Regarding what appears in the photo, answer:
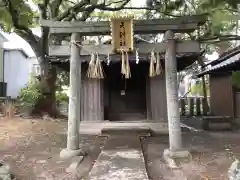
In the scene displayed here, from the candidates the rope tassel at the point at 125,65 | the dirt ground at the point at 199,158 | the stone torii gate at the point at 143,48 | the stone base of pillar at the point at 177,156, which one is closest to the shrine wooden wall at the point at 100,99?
the dirt ground at the point at 199,158

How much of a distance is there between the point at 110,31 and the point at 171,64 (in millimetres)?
1883

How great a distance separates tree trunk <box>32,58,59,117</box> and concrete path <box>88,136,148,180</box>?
717 cm

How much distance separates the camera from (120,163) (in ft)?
23.5

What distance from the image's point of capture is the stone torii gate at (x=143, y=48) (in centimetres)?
804

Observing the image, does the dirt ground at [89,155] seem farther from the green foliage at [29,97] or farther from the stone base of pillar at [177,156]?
the green foliage at [29,97]

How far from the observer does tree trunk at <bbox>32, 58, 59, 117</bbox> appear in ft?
52.0

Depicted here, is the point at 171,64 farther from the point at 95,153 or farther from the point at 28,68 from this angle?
the point at 28,68

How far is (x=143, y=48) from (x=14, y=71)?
67.4ft

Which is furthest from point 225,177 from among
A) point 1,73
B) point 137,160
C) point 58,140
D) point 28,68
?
point 28,68

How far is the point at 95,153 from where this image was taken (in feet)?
28.2

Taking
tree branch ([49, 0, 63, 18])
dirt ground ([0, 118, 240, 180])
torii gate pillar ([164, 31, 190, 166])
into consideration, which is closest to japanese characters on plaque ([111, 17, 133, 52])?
torii gate pillar ([164, 31, 190, 166])

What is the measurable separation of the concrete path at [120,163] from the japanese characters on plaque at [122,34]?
275cm

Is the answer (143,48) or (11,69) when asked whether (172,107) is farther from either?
(11,69)

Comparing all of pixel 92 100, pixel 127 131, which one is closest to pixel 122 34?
pixel 127 131
